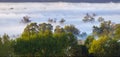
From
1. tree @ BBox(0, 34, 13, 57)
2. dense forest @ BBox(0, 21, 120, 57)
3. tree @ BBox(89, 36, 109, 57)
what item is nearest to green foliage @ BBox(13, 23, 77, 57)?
dense forest @ BBox(0, 21, 120, 57)

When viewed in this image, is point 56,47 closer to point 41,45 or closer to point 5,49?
point 41,45

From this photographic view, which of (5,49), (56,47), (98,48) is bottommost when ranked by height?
(98,48)

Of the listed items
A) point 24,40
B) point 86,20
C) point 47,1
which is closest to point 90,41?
point 24,40

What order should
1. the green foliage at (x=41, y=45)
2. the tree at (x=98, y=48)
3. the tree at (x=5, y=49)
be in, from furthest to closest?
the tree at (x=98, y=48) < the green foliage at (x=41, y=45) < the tree at (x=5, y=49)

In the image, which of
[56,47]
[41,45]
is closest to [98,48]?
[56,47]

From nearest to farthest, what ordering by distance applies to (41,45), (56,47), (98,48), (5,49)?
(5,49), (41,45), (56,47), (98,48)

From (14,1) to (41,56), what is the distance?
127 meters

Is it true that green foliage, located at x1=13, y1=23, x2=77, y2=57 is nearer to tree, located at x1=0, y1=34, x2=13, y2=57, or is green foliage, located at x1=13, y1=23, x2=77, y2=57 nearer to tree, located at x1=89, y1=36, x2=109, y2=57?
tree, located at x1=0, y1=34, x2=13, y2=57

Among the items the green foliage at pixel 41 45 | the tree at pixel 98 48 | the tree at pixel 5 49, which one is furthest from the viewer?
the tree at pixel 98 48

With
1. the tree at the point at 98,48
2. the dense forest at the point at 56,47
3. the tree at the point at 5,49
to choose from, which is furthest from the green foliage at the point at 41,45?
the tree at the point at 98,48

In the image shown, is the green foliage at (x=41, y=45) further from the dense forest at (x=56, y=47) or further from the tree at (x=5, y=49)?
the tree at (x=5, y=49)

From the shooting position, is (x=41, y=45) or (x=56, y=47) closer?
(x=41, y=45)

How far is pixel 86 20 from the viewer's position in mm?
104312

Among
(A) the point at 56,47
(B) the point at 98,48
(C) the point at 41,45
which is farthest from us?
(B) the point at 98,48
